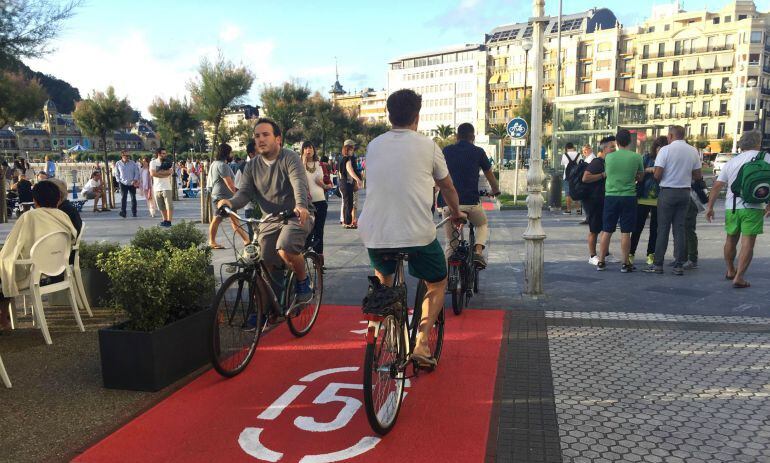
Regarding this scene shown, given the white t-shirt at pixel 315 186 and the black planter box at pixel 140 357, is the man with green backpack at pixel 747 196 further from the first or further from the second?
the black planter box at pixel 140 357

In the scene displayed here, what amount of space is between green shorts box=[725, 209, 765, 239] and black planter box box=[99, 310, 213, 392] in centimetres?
627

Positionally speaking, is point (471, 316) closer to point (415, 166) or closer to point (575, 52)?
point (415, 166)

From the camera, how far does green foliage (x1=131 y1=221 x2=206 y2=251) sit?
5.85 m

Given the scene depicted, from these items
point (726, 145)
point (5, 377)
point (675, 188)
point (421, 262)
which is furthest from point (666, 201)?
point (726, 145)

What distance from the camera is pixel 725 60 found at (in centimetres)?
7338

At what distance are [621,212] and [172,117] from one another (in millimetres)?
26442

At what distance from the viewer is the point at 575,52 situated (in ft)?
287

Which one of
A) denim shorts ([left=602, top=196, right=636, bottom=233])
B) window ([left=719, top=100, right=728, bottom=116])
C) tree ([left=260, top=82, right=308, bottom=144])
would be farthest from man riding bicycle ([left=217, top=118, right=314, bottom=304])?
window ([left=719, top=100, right=728, bottom=116])

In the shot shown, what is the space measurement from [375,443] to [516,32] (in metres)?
112

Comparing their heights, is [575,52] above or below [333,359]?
above

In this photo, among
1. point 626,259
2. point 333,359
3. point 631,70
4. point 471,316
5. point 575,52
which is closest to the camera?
point 333,359

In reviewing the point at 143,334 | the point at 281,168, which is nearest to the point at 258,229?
the point at 281,168

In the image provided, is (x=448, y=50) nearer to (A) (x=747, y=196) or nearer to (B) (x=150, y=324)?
(A) (x=747, y=196)

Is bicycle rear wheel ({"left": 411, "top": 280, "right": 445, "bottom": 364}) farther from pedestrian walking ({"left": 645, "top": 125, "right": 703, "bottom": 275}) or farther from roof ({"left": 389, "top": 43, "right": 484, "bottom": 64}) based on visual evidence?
roof ({"left": 389, "top": 43, "right": 484, "bottom": 64})
